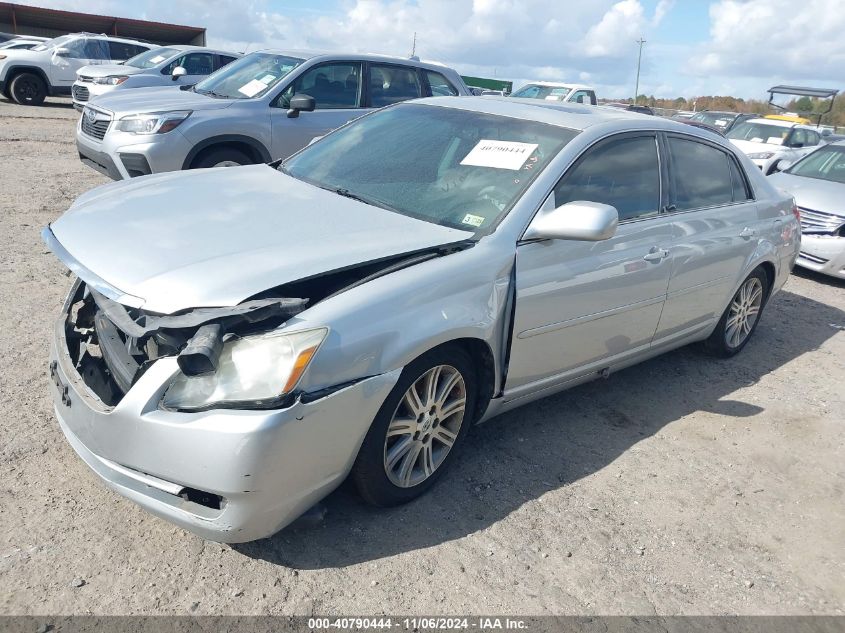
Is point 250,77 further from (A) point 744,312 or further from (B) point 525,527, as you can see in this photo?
(B) point 525,527

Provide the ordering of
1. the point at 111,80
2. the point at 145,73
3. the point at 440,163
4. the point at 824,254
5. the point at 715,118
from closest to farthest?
the point at 440,163 < the point at 824,254 < the point at 111,80 < the point at 145,73 < the point at 715,118

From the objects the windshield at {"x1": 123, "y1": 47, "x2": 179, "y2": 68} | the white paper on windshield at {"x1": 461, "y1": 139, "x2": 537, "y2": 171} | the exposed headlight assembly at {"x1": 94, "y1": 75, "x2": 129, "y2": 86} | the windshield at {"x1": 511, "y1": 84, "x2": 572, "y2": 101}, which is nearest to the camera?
the white paper on windshield at {"x1": 461, "y1": 139, "x2": 537, "y2": 171}

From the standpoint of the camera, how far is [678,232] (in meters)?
4.17

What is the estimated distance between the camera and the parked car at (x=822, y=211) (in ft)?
25.7

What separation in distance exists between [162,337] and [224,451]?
0.50m

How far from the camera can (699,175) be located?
454cm

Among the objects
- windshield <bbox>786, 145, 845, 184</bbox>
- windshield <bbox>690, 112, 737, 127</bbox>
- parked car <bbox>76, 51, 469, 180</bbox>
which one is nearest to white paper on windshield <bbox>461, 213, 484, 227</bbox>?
parked car <bbox>76, 51, 469, 180</bbox>

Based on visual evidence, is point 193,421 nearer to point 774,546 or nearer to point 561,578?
point 561,578

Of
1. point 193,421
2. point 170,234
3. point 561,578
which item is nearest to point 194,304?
point 193,421

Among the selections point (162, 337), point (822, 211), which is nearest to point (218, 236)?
point (162, 337)

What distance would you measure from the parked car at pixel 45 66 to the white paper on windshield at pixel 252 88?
38.8 feet

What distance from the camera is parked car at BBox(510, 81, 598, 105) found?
16922 millimetres

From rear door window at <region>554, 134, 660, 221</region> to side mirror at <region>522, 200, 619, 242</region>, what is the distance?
0.24 m

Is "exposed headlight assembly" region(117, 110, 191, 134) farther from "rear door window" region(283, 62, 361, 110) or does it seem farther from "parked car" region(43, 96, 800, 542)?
"parked car" region(43, 96, 800, 542)
